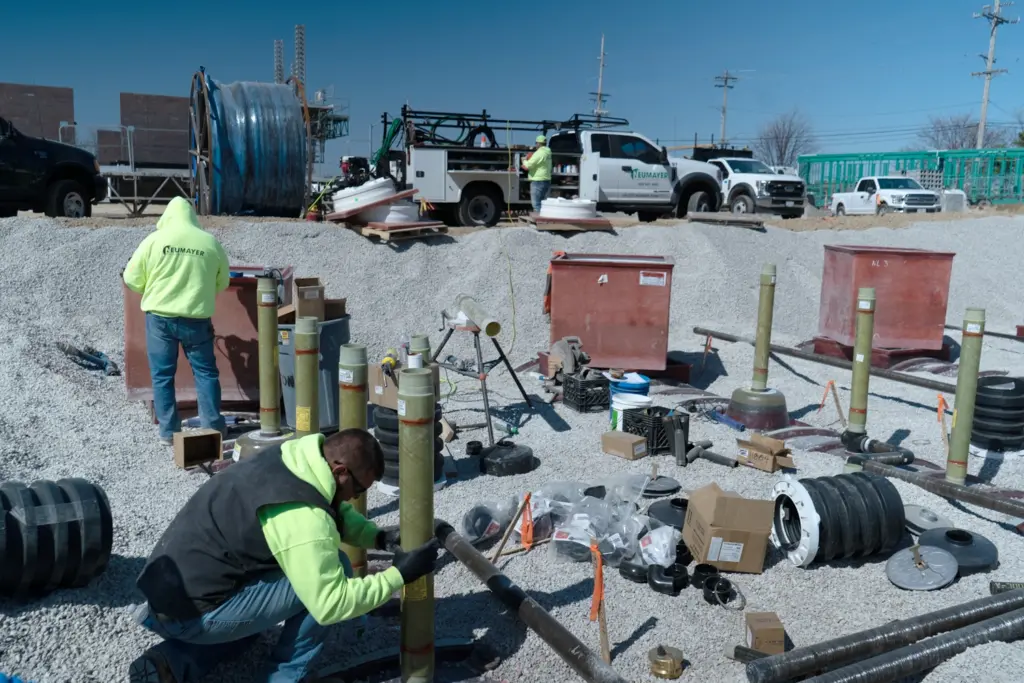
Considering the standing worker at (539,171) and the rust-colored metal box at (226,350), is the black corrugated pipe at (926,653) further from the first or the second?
the standing worker at (539,171)

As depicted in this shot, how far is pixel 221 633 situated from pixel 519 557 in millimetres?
2161

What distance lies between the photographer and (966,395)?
6164 mm

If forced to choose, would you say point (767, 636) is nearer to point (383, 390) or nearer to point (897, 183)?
point (383, 390)

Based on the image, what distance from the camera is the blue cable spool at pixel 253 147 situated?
13297 mm

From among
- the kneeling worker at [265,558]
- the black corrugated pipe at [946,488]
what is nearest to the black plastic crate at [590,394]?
the black corrugated pipe at [946,488]

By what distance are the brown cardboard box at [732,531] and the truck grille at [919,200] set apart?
24158mm

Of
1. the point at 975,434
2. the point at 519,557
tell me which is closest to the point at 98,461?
the point at 519,557

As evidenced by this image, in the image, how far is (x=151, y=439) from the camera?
7121 millimetres

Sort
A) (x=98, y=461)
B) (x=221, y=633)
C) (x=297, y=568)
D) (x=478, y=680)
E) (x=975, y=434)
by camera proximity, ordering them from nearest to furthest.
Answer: (x=297, y=568)
(x=221, y=633)
(x=478, y=680)
(x=98, y=461)
(x=975, y=434)

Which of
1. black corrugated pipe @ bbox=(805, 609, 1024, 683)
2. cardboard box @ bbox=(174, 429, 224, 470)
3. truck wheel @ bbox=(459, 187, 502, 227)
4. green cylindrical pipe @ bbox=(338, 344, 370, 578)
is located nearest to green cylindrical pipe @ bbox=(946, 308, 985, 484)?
black corrugated pipe @ bbox=(805, 609, 1024, 683)

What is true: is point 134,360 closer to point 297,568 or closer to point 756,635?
point 297,568

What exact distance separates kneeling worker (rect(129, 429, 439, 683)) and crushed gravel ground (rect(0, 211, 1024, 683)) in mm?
666

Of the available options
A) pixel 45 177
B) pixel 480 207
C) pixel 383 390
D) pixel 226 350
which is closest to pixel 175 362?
pixel 226 350

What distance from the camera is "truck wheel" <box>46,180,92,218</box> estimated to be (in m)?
13.6
